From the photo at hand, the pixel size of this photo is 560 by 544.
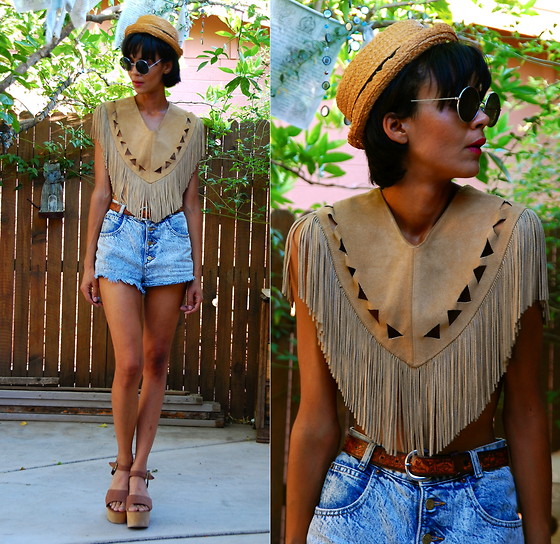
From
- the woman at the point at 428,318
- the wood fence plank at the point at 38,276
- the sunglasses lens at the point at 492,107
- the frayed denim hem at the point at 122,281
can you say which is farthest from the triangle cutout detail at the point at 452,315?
the wood fence plank at the point at 38,276

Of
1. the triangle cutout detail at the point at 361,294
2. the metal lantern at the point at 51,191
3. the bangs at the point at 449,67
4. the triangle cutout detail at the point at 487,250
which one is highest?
the metal lantern at the point at 51,191

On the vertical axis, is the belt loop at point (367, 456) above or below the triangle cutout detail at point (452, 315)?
below

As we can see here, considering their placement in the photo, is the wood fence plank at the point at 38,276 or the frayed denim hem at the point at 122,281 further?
the wood fence plank at the point at 38,276

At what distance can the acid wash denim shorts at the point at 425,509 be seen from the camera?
1.45 meters

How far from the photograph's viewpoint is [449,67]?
146 centimetres

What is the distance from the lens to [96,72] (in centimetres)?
581

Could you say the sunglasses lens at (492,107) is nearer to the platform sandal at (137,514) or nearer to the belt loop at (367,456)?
the belt loop at (367,456)

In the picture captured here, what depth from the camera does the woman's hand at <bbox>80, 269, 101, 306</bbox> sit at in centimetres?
343

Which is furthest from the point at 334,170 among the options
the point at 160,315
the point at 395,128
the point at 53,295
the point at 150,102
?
the point at 53,295

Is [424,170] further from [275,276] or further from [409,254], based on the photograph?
[275,276]

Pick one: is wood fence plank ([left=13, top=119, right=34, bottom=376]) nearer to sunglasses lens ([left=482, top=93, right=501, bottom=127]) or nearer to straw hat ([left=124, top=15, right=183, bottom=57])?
→ straw hat ([left=124, top=15, right=183, bottom=57])

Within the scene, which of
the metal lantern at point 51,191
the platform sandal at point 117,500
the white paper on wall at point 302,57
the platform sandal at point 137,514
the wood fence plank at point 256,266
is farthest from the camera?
the metal lantern at point 51,191

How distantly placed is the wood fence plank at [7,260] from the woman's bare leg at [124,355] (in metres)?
2.99

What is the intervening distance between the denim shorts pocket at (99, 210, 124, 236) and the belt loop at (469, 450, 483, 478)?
2.14 meters
